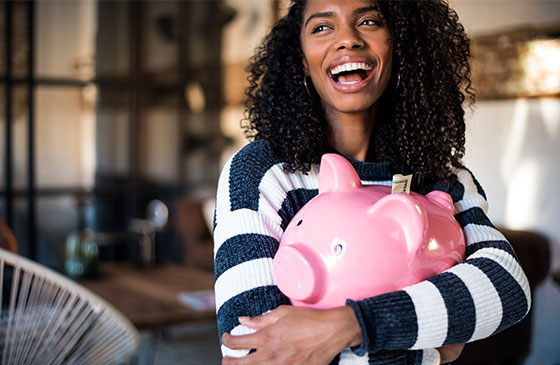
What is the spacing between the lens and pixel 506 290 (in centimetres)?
100

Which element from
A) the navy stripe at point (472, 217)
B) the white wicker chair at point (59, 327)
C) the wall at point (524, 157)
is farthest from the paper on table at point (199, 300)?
the navy stripe at point (472, 217)

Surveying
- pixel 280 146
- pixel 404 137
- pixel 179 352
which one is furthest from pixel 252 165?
pixel 179 352

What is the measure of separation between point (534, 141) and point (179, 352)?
8.31 feet

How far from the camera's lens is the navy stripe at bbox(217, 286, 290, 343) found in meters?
0.96

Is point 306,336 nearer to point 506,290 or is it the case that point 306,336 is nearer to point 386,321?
point 386,321

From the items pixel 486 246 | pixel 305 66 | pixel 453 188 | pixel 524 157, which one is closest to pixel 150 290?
pixel 524 157

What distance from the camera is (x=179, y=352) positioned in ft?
13.2

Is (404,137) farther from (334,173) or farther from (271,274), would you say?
(271,274)

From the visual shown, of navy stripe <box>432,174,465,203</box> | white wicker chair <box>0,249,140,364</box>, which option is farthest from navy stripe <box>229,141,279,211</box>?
white wicker chair <box>0,249,140,364</box>

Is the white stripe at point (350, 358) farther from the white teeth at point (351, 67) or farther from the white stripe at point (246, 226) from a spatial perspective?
the white teeth at point (351, 67)

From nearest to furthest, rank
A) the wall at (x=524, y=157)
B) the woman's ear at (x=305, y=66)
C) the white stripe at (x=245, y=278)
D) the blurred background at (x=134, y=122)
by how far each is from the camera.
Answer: the white stripe at (x=245, y=278)
the woman's ear at (x=305, y=66)
the wall at (x=524, y=157)
the blurred background at (x=134, y=122)

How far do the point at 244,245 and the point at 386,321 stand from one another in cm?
27

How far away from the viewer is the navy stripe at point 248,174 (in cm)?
107

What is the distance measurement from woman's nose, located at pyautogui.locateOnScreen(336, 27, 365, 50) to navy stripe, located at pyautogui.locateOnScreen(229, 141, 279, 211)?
0.24 metres
